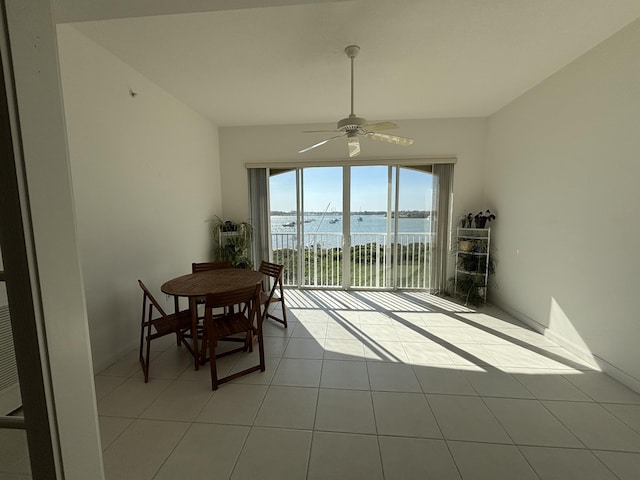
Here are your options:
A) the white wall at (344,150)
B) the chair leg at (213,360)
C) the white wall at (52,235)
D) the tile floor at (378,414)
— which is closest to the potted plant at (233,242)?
the white wall at (344,150)

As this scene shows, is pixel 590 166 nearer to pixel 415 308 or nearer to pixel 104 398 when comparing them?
pixel 415 308

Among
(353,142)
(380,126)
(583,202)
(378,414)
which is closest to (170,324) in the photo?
(378,414)

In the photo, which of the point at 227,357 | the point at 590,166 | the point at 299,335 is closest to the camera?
the point at 590,166

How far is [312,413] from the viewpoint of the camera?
6.25ft

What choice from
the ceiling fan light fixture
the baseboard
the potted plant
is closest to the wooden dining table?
the potted plant

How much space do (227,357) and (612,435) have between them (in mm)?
2865

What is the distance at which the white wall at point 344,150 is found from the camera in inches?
165

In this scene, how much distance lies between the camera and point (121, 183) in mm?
2561

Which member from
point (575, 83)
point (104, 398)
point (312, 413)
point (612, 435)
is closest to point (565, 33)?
point (575, 83)

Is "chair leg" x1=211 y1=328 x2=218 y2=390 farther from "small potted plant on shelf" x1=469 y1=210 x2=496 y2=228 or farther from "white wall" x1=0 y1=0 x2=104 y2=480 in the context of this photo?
"small potted plant on shelf" x1=469 y1=210 x2=496 y2=228

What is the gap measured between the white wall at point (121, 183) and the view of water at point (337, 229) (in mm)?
1564

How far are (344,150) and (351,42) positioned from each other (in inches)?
85.1

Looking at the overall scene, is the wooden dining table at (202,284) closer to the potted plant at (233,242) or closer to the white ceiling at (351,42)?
the potted plant at (233,242)

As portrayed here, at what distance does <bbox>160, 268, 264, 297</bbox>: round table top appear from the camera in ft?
7.75
